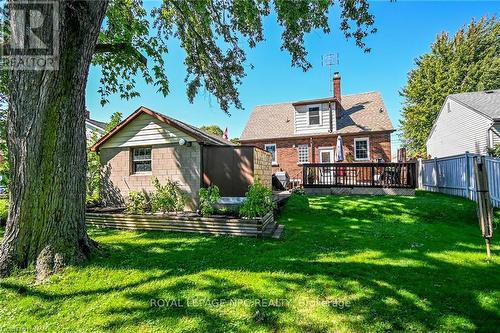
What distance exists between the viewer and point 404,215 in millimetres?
7812

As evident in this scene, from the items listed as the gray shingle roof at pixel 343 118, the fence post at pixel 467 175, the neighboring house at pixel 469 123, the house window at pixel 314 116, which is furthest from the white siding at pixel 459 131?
the house window at pixel 314 116

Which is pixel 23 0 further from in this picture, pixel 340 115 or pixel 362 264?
pixel 340 115

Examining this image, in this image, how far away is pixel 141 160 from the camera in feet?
29.8

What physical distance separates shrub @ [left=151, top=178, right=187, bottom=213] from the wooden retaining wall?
1235mm

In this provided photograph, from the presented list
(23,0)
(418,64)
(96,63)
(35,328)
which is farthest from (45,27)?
(418,64)

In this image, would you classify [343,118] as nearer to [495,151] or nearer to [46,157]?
[495,151]

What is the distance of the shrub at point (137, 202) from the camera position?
26.6 ft

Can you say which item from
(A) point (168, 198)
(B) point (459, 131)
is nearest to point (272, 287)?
(A) point (168, 198)

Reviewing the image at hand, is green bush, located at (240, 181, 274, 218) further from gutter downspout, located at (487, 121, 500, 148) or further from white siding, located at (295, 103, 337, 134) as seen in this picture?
gutter downspout, located at (487, 121, 500, 148)

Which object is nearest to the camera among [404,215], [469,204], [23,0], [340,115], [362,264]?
[23,0]

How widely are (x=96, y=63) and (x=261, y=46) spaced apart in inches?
211

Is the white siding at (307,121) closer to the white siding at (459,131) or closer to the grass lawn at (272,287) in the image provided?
the white siding at (459,131)

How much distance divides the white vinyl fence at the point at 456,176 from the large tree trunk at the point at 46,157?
11.1 m

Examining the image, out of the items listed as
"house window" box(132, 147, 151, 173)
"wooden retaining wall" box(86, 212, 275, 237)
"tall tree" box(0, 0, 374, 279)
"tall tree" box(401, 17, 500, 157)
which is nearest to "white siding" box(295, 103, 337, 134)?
"house window" box(132, 147, 151, 173)
